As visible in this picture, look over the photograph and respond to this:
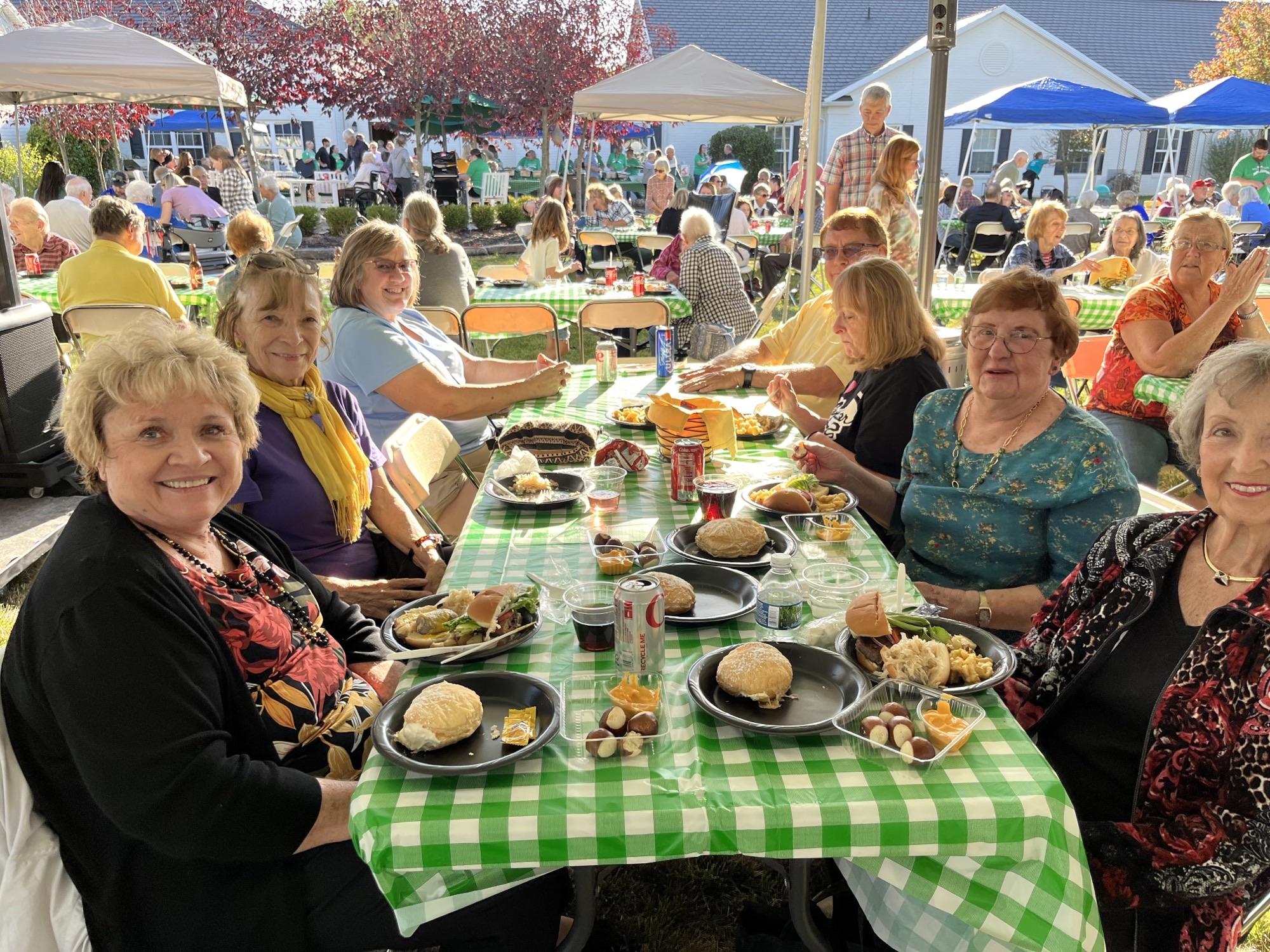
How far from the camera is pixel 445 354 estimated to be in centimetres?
423

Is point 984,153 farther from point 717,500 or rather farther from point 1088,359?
point 717,500

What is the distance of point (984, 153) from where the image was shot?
101 feet

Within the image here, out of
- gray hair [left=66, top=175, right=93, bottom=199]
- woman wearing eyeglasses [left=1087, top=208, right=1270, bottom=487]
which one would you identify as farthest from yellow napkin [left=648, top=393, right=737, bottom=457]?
gray hair [left=66, top=175, right=93, bottom=199]

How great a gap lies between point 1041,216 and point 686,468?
621 centimetres

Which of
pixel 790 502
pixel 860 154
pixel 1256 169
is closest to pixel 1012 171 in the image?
pixel 1256 169

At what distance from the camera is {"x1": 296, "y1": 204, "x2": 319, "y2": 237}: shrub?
17.2 metres

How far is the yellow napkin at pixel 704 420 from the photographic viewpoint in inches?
124

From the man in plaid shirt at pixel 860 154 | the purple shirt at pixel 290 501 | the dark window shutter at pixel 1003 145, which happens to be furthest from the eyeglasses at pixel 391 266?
the dark window shutter at pixel 1003 145

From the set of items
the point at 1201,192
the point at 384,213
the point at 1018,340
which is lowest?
the point at 1018,340

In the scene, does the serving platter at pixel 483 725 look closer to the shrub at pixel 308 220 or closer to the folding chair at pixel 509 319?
the folding chair at pixel 509 319

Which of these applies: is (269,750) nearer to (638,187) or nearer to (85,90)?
(85,90)

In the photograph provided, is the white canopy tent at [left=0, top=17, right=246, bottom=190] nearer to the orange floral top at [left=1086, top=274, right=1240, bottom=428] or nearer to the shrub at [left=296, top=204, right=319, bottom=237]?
the shrub at [left=296, top=204, right=319, bottom=237]

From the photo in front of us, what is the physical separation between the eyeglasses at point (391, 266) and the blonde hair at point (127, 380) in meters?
2.02

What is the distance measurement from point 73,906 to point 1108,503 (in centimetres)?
247
